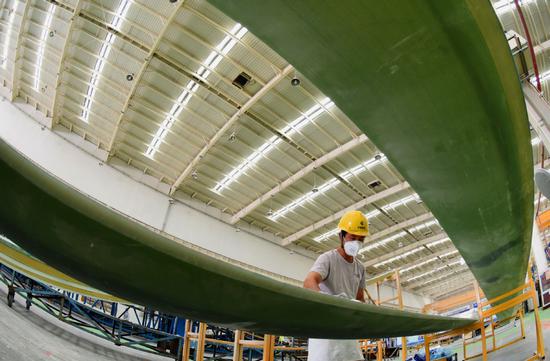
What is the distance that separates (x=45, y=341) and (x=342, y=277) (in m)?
3.18

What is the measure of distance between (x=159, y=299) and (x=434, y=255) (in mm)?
23259

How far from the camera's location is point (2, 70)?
41.6 ft

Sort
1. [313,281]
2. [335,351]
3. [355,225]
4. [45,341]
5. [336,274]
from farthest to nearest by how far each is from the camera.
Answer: [45,341]
[355,225]
[336,274]
[313,281]
[335,351]

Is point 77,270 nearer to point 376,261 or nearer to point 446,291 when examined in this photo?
point 376,261

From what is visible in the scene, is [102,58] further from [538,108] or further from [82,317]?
[538,108]

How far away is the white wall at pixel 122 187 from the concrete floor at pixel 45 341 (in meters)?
9.38

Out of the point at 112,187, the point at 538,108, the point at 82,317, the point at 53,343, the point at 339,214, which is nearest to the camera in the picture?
the point at 538,108

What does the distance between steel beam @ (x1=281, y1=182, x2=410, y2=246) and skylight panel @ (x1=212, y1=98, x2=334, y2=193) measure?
5048 millimetres

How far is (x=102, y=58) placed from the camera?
34.6 ft

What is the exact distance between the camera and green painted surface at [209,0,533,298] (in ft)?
3.34

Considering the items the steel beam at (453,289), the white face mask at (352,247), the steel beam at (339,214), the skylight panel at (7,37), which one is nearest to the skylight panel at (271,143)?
the steel beam at (339,214)

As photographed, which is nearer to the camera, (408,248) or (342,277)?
(342,277)

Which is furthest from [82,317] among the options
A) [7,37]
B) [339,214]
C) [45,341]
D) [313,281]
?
[339,214]

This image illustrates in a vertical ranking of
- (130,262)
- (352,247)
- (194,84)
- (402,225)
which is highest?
(194,84)
